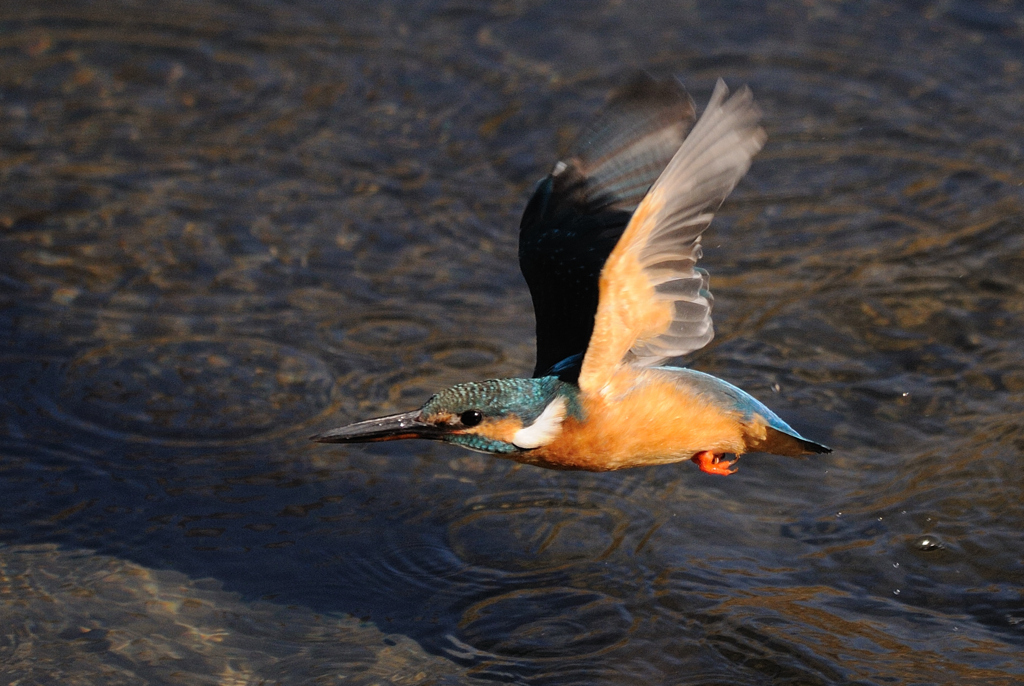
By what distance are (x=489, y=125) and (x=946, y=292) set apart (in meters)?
2.56

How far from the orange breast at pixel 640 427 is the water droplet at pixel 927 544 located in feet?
2.81

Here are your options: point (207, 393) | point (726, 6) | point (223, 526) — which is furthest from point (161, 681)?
point (726, 6)

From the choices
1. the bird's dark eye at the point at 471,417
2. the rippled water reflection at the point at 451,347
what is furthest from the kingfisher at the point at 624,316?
the rippled water reflection at the point at 451,347

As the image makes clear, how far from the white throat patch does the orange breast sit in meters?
0.03

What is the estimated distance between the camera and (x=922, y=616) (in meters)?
3.75

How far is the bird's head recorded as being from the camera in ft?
11.0

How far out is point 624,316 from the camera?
3.29 m

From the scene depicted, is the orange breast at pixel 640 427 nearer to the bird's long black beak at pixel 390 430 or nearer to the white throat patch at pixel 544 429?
the white throat patch at pixel 544 429

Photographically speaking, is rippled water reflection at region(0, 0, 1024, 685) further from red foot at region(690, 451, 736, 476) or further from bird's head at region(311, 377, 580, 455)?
bird's head at region(311, 377, 580, 455)

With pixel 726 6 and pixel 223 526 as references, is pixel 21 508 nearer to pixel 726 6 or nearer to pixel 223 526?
pixel 223 526

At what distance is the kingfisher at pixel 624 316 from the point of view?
308cm

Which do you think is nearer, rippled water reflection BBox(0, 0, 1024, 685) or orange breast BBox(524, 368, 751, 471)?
orange breast BBox(524, 368, 751, 471)

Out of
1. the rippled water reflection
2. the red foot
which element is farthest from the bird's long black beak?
the red foot

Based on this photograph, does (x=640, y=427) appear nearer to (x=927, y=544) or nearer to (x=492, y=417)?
(x=492, y=417)
